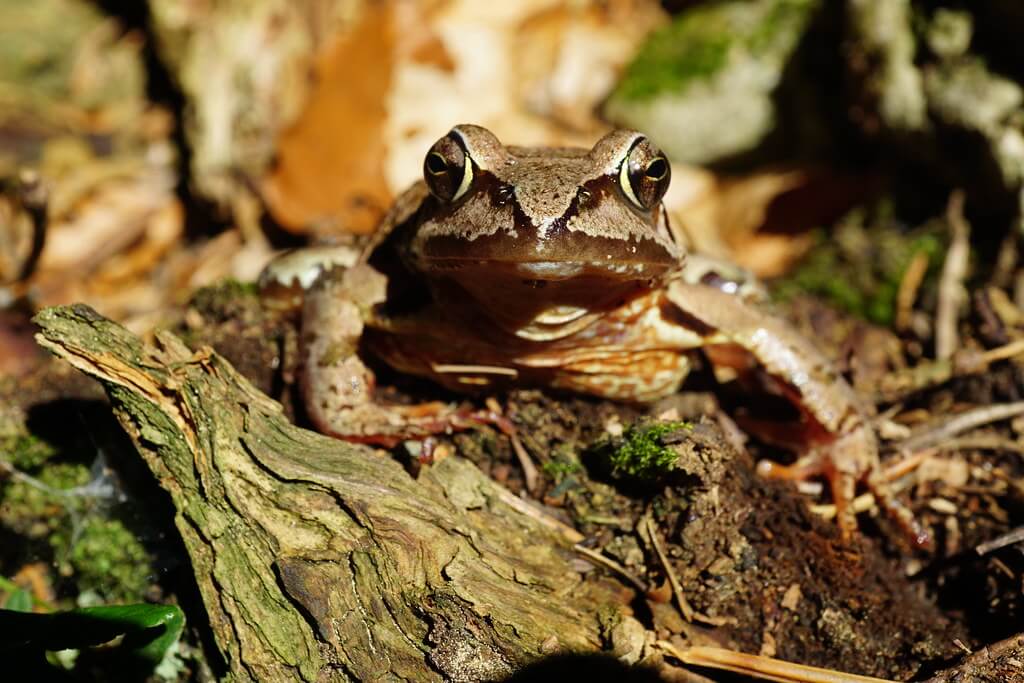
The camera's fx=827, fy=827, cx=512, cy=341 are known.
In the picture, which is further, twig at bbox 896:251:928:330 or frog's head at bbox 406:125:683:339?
twig at bbox 896:251:928:330

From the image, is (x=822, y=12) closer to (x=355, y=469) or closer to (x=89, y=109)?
(x=355, y=469)

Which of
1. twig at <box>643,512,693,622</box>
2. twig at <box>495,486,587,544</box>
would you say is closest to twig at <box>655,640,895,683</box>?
twig at <box>643,512,693,622</box>

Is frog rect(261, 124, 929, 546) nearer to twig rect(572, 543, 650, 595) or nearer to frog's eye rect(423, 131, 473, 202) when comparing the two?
frog's eye rect(423, 131, 473, 202)

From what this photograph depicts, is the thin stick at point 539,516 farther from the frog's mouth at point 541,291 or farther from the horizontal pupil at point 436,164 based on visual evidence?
the horizontal pupil at point 436,164

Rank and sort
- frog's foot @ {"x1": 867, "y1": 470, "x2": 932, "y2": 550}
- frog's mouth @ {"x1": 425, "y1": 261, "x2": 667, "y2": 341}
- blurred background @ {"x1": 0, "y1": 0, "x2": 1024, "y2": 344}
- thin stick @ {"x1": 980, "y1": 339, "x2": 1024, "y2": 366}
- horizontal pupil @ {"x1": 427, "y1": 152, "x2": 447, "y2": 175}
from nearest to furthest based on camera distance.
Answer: frog's mouth @ {"x1": 425, "y1": 261, "x2": 667, "y2": 341}
horizontal pupil @ {"x1": 427, "y1": 152, "x2": 447, "y2": 175}
frog's foot @ {"x1": 867, "y1": 470, "x2": 932, "y2": 550}
thin stick @ {"x1": 980, "y1": 339, "x2": 1024, "y2": 366}
blurred background @ {"x1": 0, "y1": 0, "x2": 1024, "y2": 344}

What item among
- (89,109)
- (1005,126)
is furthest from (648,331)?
(89,109)

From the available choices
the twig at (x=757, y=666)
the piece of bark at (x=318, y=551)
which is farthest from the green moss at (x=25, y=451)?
the twig at (x=757, y=666)

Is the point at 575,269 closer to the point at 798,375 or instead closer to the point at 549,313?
the point at 549,313
